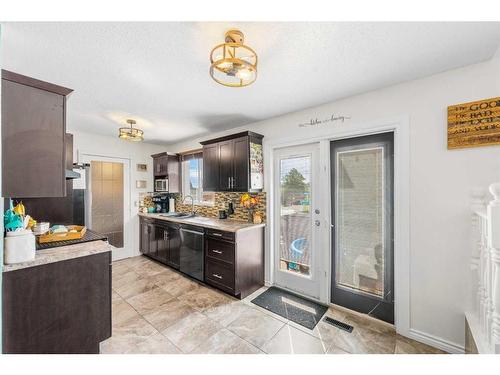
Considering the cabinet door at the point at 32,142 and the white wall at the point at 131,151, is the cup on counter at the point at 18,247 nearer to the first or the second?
the cabinet door at the point at 32,142

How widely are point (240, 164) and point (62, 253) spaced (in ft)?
6.99

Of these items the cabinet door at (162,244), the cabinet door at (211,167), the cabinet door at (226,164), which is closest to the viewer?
the cabinet door at (226,164)

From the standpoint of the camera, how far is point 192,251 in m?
3.23

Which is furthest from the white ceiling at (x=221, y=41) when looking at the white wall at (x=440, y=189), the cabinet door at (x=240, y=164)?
the cabinet door at (x=240, y=164)

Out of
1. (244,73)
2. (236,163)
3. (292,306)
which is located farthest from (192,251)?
(244,73)

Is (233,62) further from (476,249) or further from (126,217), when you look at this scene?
(126,217)

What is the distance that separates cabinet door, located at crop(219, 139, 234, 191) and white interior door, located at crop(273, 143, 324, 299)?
26.8 inches

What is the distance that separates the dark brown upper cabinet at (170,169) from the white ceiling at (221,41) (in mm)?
1925

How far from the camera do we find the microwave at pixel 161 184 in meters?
4.46

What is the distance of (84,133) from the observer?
3809mm

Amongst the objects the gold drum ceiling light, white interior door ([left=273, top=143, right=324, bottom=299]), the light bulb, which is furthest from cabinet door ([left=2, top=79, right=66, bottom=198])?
white interior door ([left=273, top=143, right=324, bottom=299])
